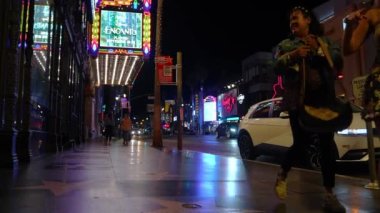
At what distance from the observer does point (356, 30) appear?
3.20 metres

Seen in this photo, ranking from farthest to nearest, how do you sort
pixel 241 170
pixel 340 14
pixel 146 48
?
1. pixel 340 14
2. pixel 146 48
3. pixel 241 170

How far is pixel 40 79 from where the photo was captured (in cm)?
1142

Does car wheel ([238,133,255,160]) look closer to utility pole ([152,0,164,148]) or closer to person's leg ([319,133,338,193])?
person's leg ([319,133,338,193])

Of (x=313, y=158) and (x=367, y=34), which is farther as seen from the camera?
(x=313, y=158)

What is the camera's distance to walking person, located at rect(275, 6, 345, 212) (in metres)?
4.38

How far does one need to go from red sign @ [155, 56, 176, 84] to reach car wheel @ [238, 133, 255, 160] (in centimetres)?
775

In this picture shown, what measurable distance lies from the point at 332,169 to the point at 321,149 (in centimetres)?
23

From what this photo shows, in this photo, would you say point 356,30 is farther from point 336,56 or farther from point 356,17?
point 336,56

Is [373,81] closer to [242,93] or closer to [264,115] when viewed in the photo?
[264,115]

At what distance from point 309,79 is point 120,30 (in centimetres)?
2750

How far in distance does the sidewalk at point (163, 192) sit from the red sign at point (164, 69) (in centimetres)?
1165

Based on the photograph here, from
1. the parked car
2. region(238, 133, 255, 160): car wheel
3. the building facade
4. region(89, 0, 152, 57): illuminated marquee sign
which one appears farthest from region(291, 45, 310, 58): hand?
the parked car

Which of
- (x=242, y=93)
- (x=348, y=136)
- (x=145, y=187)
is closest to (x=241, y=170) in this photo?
(x=348, y=136)

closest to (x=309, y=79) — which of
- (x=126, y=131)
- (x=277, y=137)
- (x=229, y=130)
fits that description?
(x=277, y=137)
